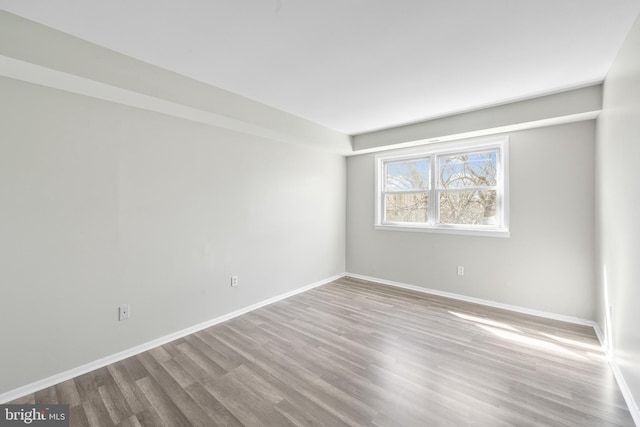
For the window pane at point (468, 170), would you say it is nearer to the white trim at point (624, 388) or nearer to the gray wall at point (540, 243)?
the gray wall at point (540, 243)

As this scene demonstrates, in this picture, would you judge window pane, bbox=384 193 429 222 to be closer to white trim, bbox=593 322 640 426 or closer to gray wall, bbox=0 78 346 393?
gray wall, bbox=0 78 346 393

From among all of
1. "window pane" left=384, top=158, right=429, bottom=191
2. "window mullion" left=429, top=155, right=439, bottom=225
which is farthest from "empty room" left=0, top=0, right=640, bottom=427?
"window pane" left=384, top=158, right=429, bottom=191

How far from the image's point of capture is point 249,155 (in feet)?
11.0

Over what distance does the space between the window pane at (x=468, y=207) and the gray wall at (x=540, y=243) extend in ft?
0.82

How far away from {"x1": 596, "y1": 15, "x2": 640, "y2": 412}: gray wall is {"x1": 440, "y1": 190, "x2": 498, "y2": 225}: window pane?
3.59 ft

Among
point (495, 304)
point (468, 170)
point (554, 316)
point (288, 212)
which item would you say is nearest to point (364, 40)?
point (288, 212)

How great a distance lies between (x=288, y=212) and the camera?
390 cm

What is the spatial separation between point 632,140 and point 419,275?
2.83 meters

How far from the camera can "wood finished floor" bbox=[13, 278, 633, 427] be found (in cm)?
165

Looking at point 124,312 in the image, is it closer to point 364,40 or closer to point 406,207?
point 364,40

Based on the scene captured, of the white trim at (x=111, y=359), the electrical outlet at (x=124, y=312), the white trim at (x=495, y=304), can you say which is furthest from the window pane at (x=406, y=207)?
the electrical outlet at (x=124, y=312)

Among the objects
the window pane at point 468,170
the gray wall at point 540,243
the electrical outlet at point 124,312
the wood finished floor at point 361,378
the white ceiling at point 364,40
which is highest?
the white ceiling at point 364,40

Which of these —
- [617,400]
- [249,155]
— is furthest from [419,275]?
[249,155]

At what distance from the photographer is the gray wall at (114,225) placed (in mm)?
1861
